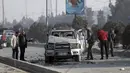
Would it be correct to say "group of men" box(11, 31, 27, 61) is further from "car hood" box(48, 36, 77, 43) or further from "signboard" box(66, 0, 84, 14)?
"signboard" box(66, 0, 84, 14)

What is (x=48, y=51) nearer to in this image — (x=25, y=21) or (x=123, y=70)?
(x=123, y=70)

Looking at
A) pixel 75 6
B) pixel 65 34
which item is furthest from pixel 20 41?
pixel 75 6

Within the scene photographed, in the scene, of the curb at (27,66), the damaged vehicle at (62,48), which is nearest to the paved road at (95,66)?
the damaged vehicle at (62,48)

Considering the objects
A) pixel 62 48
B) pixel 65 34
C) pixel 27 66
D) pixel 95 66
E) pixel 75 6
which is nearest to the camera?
pixel 95 66

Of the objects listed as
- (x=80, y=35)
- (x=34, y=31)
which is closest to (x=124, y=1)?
(x=34, y=31)

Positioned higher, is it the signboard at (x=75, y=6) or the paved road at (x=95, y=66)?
the signboard at (x=75, y=6)

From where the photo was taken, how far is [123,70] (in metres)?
15.0

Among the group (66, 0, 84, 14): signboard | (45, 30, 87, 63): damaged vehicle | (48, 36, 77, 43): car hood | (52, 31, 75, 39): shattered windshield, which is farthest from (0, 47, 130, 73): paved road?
(66, 0, 84, 14): signboard

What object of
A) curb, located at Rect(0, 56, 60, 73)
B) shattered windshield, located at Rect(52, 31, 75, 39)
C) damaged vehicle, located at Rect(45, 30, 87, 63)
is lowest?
curb, located at Rect(0, 56, 60, 73)

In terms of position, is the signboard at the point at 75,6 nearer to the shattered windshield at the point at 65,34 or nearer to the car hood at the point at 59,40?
the shattered windshield at the point at 65,34

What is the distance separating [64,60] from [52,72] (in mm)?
9246

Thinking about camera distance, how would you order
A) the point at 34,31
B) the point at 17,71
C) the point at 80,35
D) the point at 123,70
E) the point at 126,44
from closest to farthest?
the point at 123,70, the point at 17,71, the point at 80,35, the point at 126,44, the point at 34,31

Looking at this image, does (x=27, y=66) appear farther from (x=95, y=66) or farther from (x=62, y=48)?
(x=95, y=66)

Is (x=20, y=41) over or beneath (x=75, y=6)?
beneath
